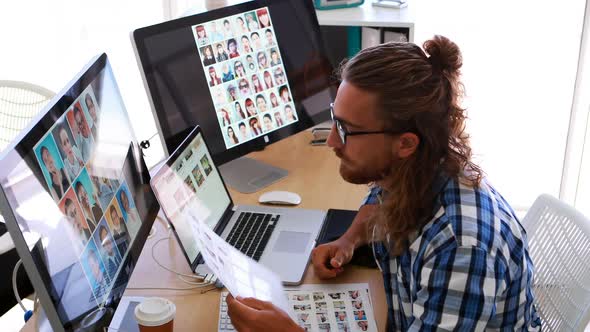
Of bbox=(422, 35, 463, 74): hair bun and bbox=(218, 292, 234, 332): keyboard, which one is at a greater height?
bbox=(422, 35, 463, 74): hair bun

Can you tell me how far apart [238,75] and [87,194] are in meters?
0.78

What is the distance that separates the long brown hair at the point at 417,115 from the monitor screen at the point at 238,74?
0.58 metres

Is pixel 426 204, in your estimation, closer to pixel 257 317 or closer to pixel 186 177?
pixel 257 317

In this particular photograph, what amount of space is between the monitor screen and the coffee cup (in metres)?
0.59

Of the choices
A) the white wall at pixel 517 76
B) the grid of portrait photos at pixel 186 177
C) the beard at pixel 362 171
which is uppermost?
the beard at pixel 362 171

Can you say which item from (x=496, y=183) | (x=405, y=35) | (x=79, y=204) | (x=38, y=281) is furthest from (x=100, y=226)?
(x=496, y=183)

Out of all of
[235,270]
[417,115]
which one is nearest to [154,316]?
[235,270]

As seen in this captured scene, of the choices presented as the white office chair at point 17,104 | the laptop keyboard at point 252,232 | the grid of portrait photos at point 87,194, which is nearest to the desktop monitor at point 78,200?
the grid of portrait photos at point 87,194

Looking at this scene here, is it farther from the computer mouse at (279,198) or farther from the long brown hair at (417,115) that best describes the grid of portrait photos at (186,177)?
the long brown hair at (417,115)

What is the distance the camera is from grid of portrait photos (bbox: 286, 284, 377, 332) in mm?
1364

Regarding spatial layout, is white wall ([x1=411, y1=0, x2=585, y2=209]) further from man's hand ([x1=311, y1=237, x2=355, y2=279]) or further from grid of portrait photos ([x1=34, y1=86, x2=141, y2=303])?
grid of portrait photos ([x1=34, y1=86, x2=141, y2=303])

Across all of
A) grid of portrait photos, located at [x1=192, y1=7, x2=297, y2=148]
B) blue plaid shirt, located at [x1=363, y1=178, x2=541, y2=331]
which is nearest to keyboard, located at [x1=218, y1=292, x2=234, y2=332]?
blue plaid shirt, located at [x1=363, y1=178, x2=541, y2=331]

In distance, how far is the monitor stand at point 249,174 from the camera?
192 centimetres

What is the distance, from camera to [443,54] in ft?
4.36
